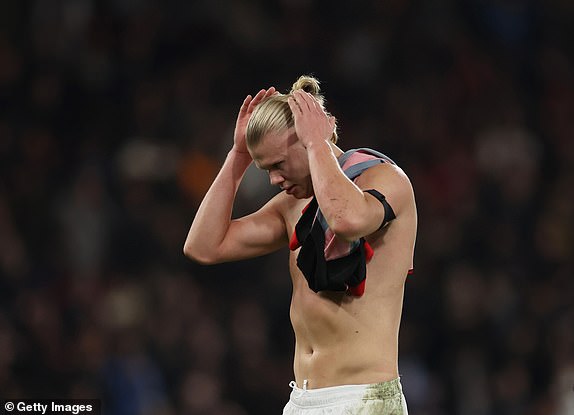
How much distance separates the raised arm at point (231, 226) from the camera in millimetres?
3383

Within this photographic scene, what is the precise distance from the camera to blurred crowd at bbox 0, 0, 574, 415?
6207 millimetres

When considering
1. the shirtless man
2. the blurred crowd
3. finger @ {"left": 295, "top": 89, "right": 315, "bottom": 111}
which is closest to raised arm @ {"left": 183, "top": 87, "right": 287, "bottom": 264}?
the shirtless man

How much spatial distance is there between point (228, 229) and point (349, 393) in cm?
66

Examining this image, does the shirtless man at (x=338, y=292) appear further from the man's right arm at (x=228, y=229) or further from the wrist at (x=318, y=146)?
the man's right arm at (x=228, y=229)

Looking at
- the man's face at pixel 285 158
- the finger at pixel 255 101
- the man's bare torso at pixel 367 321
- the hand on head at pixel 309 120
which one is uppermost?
the finger at pixel 255 101

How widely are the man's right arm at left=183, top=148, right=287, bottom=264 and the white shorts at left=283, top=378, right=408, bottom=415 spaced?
0.51 m

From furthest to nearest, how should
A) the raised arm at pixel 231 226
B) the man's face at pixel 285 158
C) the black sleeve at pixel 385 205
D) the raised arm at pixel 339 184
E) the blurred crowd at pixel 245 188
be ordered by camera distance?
the blurred crowd at pixel 245 188 < the raised arm at pixel 231 226 < the man's face at pixel 285 158 < the black sleeve at pixel 385 205 < the raised arm at pixel 339 184

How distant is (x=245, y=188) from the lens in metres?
6.82

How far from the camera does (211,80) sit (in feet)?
25.1

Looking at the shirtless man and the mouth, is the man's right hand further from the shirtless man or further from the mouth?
the mouth

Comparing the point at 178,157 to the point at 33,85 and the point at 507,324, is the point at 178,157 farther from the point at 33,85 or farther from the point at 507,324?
the point at 507,324

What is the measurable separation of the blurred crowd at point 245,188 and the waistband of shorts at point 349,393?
2.87m

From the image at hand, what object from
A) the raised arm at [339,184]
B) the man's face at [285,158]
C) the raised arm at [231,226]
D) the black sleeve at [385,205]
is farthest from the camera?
the raised arm at [231,226]

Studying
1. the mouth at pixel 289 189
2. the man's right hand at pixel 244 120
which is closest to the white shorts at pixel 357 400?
the mouth at pixel 289 189
